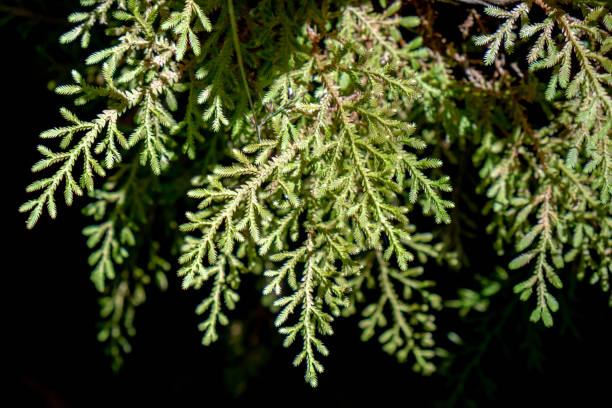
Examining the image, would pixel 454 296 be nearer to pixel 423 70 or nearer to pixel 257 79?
pixel 423 70

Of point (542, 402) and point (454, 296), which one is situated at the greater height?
point (454, 296)

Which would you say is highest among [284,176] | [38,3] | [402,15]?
[38,3]

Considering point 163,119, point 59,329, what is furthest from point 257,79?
point 59,329

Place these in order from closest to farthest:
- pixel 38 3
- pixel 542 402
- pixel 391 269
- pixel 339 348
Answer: pixel 391 269, pixel 38 3, pixel 542 402, pixel 339 348

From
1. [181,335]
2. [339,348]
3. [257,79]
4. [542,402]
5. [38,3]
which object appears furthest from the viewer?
[181,335]

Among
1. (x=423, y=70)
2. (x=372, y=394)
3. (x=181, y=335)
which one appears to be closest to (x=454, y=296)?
(x=372, y=394)

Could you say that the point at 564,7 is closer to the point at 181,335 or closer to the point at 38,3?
the point at 38,3

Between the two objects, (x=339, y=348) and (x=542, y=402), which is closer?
(x=542, y=402)
